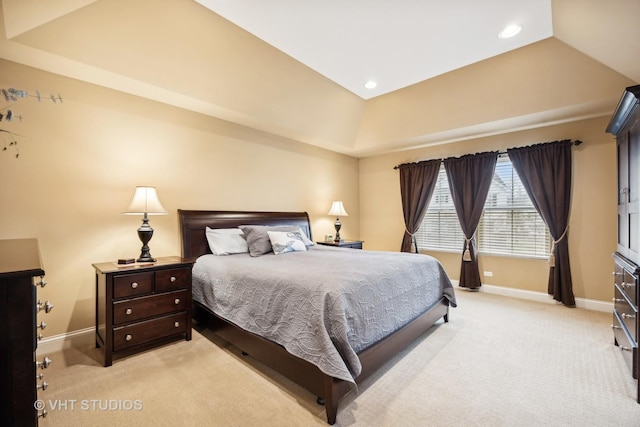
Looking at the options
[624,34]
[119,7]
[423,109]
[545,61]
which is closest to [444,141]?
[423,109]

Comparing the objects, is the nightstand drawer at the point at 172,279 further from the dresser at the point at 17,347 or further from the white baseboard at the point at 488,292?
the dresser at the point at 17,347

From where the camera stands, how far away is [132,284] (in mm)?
2510

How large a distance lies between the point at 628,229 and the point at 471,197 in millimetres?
2187

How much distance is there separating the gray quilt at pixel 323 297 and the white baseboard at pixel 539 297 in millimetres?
1892

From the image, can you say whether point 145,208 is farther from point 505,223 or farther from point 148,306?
point 505,223

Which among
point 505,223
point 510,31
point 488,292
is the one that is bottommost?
point 488,292

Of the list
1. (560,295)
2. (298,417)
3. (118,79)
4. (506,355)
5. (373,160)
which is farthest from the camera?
(373,160)

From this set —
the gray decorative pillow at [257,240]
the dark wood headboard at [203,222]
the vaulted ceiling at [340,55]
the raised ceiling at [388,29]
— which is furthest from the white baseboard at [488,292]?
the raised ceiling at [388,29]

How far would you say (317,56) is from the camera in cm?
338

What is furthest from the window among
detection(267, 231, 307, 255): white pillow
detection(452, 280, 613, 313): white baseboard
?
detection(267, 231, 307, 255): white pillow

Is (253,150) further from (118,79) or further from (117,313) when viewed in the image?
(117,313)

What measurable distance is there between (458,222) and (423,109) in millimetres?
1978

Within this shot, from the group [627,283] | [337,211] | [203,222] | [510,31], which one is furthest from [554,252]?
[203,222]

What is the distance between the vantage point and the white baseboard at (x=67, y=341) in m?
2.57
